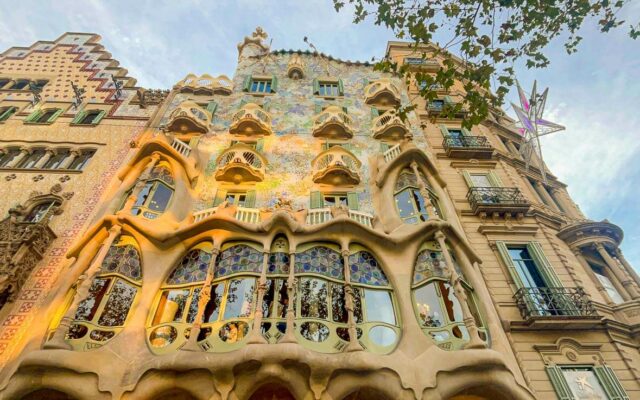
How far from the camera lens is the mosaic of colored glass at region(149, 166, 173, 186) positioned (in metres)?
13.8

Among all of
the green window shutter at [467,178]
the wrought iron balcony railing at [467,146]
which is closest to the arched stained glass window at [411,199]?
the green window shutter at [467,178]

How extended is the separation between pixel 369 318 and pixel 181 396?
548 centimetres

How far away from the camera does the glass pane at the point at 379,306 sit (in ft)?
33.6

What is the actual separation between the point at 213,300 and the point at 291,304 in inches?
98.7

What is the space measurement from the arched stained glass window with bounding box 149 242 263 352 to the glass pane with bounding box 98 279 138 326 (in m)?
0.84

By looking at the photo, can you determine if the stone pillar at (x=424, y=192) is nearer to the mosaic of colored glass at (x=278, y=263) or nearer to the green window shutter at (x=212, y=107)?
the mosaic of colored glass at (x=278, y=263)

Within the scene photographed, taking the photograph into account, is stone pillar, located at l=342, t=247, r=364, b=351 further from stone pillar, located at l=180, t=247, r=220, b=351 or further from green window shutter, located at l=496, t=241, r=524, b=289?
green window shutter, located at l=496, t=241, r=524, b=289

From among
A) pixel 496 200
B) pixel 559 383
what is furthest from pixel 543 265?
pixel 559 383

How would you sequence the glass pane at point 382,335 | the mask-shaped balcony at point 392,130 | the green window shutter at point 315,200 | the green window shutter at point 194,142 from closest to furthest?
the glass pane at point 382,335, the green window shutter at point 315,200, the green window shutter at point 194,142, the mask-shaped balcony at point 392,130

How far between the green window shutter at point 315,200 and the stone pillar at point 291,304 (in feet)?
12.6

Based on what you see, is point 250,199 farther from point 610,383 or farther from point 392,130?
point 610,383

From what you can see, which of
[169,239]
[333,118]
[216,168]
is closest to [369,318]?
[169,239]

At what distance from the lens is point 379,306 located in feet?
34.6

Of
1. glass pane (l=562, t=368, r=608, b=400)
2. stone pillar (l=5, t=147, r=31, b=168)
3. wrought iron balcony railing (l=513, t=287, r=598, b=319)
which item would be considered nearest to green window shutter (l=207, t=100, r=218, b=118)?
stone pillar (l=5, t=147, r=31, b=168)
